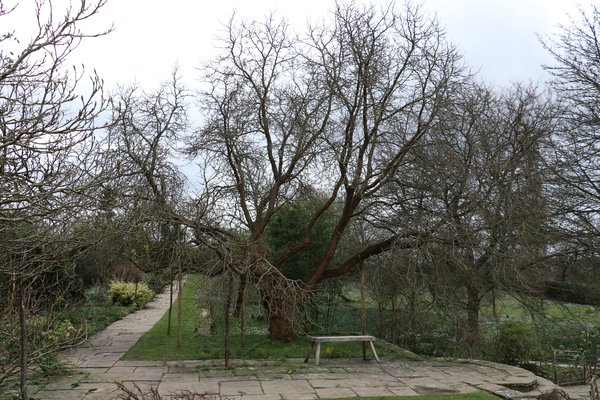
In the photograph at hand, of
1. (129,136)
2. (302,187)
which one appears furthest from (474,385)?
(129,136)

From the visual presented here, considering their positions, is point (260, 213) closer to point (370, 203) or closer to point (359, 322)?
point (370, 203)

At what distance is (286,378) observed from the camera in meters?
9.48

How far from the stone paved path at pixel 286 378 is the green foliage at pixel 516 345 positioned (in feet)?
10.3

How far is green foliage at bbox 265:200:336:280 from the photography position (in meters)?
14.8

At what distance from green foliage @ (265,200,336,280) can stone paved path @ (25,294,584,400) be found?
12.4 ft

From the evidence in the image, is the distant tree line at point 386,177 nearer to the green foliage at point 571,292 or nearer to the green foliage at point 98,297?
the green foliage at point 571,292

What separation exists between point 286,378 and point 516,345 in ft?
24.4

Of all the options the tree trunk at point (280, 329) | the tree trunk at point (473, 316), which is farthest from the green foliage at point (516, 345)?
the tree trunk at point (280, 329)

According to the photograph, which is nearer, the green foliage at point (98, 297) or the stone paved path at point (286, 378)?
the stone paved path at point (286, 378)

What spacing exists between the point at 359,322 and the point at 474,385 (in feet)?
26.0

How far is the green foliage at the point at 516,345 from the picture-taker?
45.6 ft

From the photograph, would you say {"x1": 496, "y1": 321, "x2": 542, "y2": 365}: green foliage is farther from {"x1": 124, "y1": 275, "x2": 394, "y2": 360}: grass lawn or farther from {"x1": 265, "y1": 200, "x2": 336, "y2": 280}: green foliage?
{"x1": 265, "y1": 200, "x2": 336, "y2": 280}: green foliage

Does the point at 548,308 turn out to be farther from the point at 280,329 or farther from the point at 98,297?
the point at 98,297

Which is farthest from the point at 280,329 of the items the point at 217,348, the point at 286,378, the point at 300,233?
the point at 286,378
